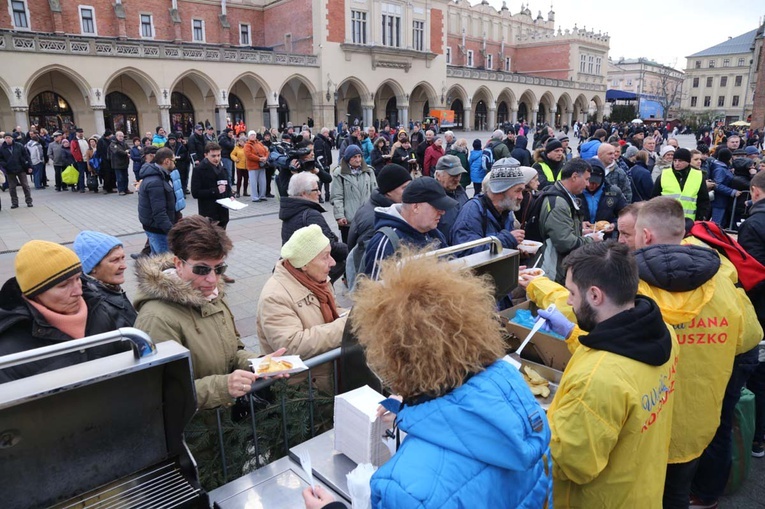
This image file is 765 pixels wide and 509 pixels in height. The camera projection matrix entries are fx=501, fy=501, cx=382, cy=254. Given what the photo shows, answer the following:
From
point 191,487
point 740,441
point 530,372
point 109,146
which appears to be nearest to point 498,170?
point 530,372

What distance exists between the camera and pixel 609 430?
1.80 meters

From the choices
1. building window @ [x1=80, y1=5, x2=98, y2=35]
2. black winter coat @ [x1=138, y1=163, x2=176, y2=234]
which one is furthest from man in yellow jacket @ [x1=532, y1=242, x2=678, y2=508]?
building window @ [x1=80, y1=5, x2=98, y2=35]

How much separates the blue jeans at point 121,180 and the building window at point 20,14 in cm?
2651

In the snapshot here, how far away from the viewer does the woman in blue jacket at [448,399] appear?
1.26 meters

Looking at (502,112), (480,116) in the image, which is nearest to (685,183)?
(480,116)

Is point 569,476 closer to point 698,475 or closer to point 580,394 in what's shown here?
point 580,394

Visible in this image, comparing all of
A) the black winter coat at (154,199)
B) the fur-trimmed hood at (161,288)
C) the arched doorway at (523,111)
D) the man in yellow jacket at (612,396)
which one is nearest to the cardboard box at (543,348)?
the man in yellow jacket at (612,396)

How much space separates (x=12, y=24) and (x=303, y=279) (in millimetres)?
40552

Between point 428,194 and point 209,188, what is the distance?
536cm

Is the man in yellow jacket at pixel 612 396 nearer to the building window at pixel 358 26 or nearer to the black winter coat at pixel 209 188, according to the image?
the black winter coat at pixel 209 188

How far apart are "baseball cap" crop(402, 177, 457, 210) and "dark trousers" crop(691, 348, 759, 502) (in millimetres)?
1919

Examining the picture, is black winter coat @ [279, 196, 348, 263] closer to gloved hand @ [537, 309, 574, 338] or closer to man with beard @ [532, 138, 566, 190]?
gloved hand @ [537, 309, 574, 338]

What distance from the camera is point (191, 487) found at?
1854 millimetres

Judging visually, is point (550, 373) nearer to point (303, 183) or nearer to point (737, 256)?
point (737, 256)
